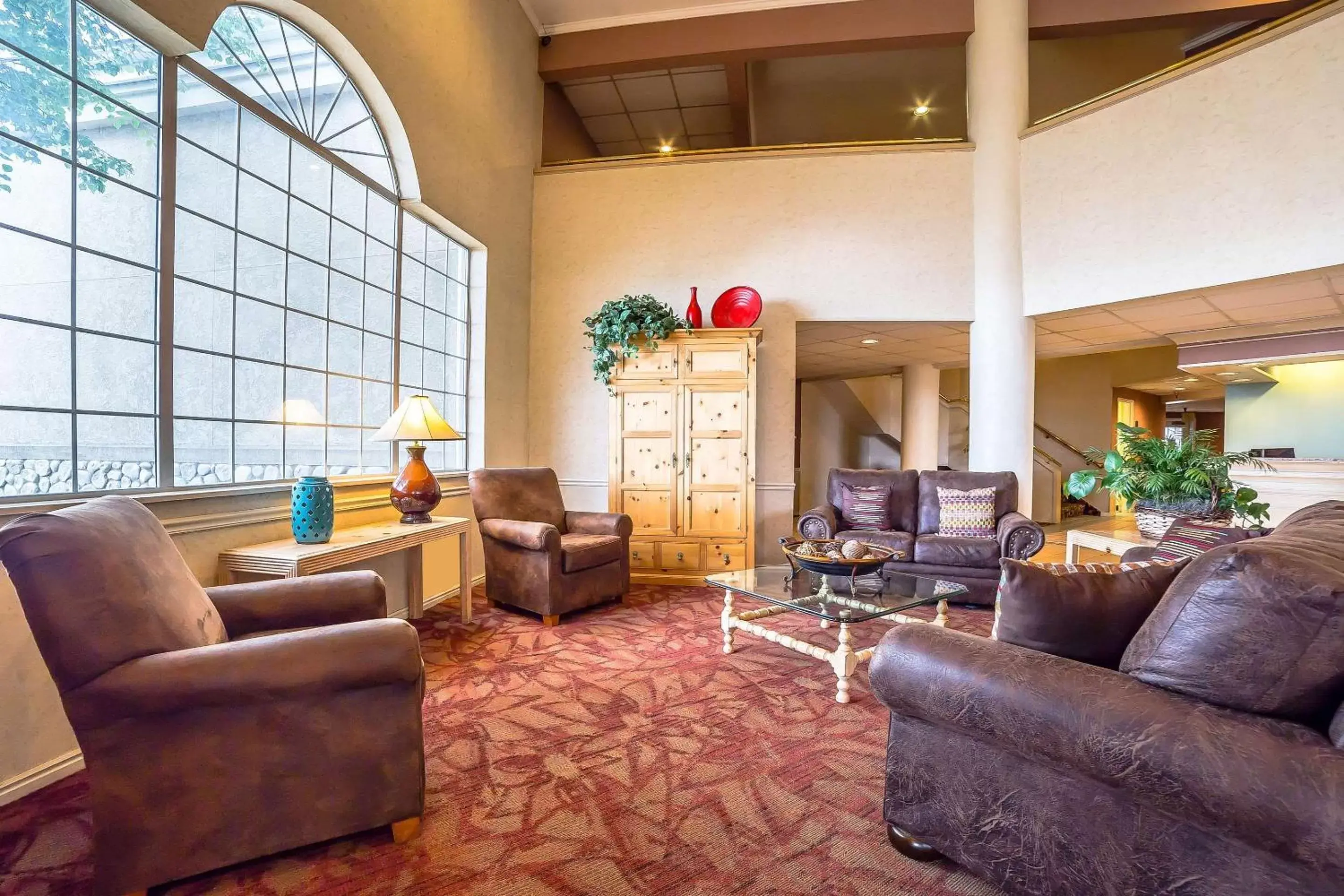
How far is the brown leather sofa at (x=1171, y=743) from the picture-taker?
94cm

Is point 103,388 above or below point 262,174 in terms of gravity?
below

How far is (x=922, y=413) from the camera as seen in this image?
Answer: 7.31 metres

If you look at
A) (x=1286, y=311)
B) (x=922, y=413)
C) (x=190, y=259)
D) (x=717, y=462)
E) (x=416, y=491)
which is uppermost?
(x=1286, y=311)

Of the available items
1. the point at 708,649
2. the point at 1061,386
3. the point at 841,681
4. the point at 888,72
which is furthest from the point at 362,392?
the point at 1061,386

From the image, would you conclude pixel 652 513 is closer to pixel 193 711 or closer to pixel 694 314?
pixel 694 314

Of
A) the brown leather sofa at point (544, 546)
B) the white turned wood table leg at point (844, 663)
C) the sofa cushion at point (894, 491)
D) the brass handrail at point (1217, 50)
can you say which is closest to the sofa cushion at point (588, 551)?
the brown leather sofa at point (544, 546)

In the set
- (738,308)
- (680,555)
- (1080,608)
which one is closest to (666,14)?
(738,308)

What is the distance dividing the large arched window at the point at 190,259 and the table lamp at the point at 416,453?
1.41 ft

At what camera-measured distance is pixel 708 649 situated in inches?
117

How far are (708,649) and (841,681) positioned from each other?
0.77 m

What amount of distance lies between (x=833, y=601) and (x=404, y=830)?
184 centimetres

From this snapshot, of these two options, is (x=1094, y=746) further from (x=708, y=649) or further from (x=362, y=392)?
(x=362, y=392)

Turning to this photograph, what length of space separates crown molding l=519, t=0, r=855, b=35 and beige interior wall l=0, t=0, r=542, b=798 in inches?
8.0

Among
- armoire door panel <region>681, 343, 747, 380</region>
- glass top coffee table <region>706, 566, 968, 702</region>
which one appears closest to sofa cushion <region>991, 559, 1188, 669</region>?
glass top coffee table <region>706, 566, 968, 702</region>
